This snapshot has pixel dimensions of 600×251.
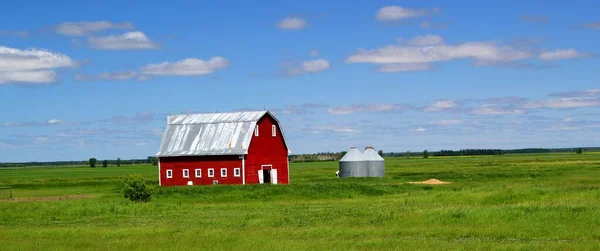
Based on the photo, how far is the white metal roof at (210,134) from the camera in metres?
66.6

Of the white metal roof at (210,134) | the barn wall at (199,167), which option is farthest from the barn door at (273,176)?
the white metal roof at (210,134)

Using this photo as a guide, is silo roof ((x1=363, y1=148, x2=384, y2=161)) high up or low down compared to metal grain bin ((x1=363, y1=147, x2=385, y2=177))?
up

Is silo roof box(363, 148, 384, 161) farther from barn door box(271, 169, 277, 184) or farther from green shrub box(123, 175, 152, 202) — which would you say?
green shrub box(123, 175, 152, 202)

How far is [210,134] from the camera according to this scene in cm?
6869

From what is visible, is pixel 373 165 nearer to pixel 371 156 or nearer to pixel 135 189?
pixel 371 156

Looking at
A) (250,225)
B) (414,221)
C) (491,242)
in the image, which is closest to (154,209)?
(250,225)

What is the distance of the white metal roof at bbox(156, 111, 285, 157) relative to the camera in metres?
66.6

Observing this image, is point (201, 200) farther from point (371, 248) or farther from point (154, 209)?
point (371, 248)

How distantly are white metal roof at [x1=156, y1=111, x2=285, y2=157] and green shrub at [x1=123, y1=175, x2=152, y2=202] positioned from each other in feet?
59.1

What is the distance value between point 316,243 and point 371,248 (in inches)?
74.1

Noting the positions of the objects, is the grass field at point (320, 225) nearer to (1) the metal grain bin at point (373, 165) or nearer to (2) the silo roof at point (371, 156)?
(1) the metal grain bin at point (373, 165)

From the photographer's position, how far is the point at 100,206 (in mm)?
40125

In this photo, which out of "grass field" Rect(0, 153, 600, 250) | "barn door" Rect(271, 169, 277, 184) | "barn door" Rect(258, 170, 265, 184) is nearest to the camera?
"grass field" Rect(0, 153, 600, 250)

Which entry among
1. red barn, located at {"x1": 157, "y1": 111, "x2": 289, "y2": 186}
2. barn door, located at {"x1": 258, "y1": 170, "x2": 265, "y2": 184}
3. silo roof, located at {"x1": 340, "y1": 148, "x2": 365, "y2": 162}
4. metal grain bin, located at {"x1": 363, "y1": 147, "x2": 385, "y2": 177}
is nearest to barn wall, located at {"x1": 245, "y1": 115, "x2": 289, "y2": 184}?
red barn, located at {"x1": 157, "y1": 111, "x2": 289, "y2": 186}
